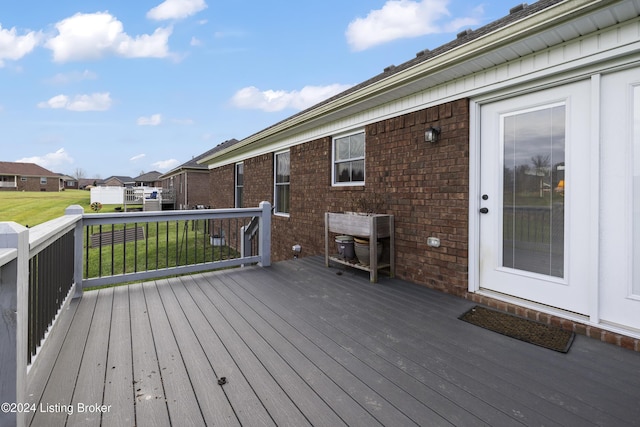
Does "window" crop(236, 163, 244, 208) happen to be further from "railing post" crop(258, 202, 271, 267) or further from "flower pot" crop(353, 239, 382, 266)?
"flower pot" crop(353, 239, 382, 266)

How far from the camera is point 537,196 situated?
2.79m

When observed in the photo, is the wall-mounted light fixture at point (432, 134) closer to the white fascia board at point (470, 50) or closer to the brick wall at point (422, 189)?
the brick wall at point (422, 189)

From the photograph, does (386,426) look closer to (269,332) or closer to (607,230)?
(269,332)

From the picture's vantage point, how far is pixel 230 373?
1.89 metres

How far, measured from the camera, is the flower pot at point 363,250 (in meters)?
4.02

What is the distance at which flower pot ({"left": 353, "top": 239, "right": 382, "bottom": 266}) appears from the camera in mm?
4016

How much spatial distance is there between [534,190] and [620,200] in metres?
0.60

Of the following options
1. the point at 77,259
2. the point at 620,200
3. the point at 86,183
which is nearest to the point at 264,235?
the point at 77,259

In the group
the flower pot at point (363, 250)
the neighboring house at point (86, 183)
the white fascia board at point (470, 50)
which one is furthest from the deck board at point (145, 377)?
the neighboring house at point (86, 183)

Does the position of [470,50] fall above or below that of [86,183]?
below

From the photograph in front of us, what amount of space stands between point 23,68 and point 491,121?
26465mm

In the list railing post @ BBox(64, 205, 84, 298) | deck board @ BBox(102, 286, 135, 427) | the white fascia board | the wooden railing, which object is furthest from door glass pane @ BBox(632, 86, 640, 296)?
railing post @ BBox(64, 205, 84, 298)

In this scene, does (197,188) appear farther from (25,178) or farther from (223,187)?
(25,178)

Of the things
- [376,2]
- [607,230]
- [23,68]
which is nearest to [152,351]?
[607,230]
